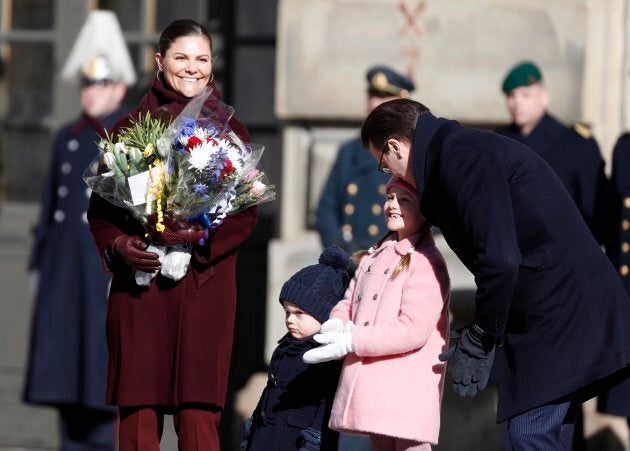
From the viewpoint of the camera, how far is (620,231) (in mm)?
7293

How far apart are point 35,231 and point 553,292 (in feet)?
12.8

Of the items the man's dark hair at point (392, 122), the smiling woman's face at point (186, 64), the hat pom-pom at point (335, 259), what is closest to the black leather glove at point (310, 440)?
the hat pom-pom at point (335, 259)

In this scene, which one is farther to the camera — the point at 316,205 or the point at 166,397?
the point at 316,205

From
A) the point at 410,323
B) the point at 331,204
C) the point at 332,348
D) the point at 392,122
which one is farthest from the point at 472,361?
the point at 331,204

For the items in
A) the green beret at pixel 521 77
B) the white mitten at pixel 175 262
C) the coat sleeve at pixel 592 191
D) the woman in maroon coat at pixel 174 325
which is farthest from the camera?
the green beret at pixel 521 77

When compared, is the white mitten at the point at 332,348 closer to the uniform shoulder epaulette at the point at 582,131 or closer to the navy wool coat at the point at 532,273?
the navy wool coat at the point at 532,273

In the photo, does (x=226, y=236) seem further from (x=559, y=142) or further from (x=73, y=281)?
(x=73, y=281)

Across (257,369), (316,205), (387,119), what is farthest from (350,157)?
(387,119)

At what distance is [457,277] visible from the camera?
808 centimetres

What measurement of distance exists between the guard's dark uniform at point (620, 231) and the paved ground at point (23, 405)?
2.83ft

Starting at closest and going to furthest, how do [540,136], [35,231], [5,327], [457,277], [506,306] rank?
[506,306], [540,136], [457,277], [35,231], [5,327]

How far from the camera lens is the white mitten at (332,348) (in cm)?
551

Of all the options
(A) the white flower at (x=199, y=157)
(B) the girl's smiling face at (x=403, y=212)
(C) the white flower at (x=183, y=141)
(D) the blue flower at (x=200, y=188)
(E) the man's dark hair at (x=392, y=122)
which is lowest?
(B) the girl's smiling face at (x=403, y=212)

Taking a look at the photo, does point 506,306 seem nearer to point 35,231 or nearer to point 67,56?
point 35,231
